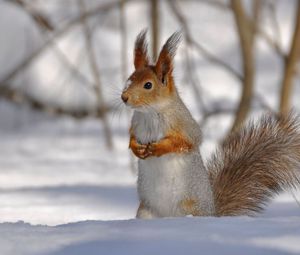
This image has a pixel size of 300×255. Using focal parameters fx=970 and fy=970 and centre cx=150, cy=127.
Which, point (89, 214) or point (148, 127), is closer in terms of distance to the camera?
point (148, 127)

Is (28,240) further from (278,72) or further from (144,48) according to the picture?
(278,72)

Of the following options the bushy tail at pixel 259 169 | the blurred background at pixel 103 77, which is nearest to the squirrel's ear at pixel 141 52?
the bushy tail at pixel 259 169

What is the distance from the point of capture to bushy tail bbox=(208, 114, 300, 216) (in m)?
3.63

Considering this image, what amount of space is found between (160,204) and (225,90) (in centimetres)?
732

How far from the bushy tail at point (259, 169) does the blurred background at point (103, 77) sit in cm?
172

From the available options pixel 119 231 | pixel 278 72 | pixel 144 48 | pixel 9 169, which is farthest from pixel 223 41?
pixel 119 231

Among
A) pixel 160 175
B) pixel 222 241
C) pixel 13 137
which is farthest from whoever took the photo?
pixel 13 137

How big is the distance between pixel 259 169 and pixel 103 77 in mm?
6479

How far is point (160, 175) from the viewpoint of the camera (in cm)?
316

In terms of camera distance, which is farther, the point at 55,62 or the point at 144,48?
the point at 55,62

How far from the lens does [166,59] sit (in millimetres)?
3254

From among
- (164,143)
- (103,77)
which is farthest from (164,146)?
(103,77)

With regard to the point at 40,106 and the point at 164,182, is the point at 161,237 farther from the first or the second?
the point at 40,106

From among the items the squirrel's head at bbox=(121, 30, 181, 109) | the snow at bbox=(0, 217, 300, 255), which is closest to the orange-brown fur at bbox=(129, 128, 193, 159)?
the squirrel's head at bbox=(121, 30, 181, 109)
